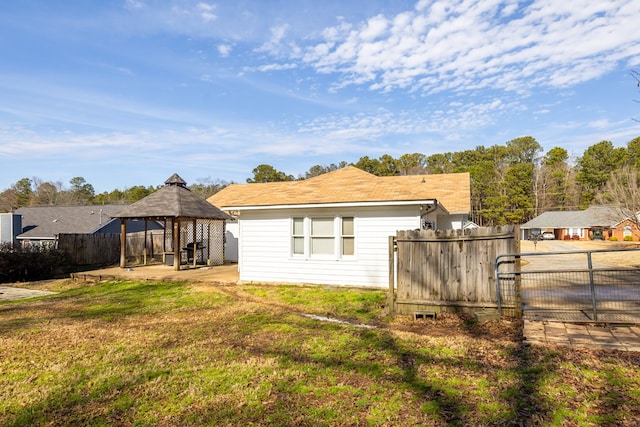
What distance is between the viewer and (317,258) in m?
11.6

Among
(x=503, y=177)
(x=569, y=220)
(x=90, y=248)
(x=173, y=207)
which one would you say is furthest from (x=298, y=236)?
(x=503, y=177)

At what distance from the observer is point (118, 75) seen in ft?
52.6

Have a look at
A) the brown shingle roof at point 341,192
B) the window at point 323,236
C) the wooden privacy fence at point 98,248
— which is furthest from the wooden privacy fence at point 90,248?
the window at point 323,236

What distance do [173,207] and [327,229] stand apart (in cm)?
723

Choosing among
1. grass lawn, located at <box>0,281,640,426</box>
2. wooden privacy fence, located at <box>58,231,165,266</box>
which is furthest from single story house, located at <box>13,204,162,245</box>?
grass lawn, located at <box>0,281,640,426</box>

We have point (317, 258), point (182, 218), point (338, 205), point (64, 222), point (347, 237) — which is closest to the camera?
point (338, 205)

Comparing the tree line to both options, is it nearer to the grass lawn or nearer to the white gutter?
the white gutter

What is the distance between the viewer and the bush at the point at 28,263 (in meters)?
14.4

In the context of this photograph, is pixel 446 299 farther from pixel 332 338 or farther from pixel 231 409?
pixel 231 409

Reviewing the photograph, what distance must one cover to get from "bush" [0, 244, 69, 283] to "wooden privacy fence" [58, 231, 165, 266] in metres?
0.67

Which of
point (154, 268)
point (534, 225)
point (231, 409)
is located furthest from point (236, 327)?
point (534, 225)

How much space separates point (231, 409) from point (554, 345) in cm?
456

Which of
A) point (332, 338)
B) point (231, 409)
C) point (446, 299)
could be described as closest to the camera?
point (231, 409)

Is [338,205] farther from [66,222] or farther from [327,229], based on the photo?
[66,222]
